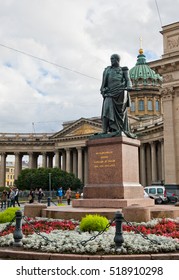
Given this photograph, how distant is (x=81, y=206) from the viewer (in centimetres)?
1521

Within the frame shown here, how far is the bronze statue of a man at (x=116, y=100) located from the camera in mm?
16344

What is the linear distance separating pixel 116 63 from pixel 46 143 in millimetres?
82280

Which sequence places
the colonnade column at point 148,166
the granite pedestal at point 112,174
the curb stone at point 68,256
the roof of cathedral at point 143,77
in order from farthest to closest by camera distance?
the roof of cathedral at point 143,77 → the colonnade column at point 148,166 → the granite pedestal at point 112,174 → the curb stone at point 68,256

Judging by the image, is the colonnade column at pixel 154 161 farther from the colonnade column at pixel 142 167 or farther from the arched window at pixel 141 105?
the arched window at pixel 141 105

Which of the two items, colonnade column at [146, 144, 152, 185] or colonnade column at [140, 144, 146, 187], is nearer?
colonnade column at [140, 144, 146, 187]

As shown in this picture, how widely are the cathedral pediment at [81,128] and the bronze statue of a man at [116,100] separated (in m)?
72.3

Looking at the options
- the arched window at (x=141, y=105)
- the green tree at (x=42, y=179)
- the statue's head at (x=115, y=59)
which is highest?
the arched window at (x=141, y=105)

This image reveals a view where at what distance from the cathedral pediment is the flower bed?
7825 centimetres

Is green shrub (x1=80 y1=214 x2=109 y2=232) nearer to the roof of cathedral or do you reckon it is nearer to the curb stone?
the curb stone

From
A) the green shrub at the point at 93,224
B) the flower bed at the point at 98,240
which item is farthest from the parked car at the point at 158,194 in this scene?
the green shrub at the point at 93,224

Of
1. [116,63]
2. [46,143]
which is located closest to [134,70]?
[46,143]

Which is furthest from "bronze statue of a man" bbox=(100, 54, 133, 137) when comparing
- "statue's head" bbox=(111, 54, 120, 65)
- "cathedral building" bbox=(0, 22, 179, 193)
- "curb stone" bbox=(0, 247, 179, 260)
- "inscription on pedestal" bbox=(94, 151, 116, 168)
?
"cathedral building" bbox=(0, 22, 179, 193)

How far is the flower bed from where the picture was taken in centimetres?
864

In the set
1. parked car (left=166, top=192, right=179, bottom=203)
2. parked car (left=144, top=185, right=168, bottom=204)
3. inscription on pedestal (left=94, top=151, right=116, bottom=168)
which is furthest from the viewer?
parked car (left=144, top=185, right=168, bottom=204)
